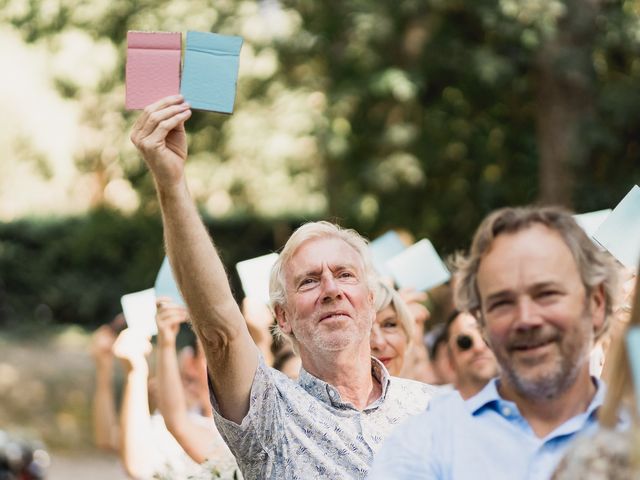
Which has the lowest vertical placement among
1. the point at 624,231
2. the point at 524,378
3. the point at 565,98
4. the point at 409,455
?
the point at 565,98

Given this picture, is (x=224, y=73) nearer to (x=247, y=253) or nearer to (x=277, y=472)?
(x=277, y=472)

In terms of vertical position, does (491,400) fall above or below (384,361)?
above

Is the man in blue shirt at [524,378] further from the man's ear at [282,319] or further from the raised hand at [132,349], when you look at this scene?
the raised hand at [132,349]

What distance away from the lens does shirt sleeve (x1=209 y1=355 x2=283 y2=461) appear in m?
3.15

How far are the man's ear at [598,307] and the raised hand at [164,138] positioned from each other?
1.16 m

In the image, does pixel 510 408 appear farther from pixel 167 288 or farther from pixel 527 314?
pixel 167 288

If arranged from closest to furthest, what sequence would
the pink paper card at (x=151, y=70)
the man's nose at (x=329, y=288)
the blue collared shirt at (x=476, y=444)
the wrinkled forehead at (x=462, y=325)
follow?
the blue collared shirt at (x=476, y=444) < the pink paper card at (x=151, y=70) < the man's nose at (x=329, y=288) < the wrinkled forehead at (x=462, y=325)

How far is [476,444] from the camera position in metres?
2.19

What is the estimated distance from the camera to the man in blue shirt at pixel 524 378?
2.18 m

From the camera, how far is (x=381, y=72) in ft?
46.6

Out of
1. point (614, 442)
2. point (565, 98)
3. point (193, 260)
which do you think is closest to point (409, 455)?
point (614, 442)

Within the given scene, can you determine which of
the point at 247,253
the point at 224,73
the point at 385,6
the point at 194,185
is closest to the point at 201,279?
the point at 224,73

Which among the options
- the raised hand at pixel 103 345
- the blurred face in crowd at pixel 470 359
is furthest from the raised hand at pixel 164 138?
the raised hand at pixel 103 345

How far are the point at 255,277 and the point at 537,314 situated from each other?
8.55 ft
